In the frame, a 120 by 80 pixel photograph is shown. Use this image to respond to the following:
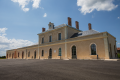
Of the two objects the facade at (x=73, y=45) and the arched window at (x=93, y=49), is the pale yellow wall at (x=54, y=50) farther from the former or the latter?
the arched window at (x=93, y=49)

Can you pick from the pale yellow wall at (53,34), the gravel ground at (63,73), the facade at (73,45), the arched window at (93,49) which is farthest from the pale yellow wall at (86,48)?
the gravel ground at (63,73)

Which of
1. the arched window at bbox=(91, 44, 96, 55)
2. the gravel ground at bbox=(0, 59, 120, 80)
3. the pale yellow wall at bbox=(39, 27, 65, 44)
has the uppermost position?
the pale yellow wall at bbox=(39, 27, 65, 44)

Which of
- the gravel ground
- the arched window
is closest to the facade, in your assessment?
the arched window

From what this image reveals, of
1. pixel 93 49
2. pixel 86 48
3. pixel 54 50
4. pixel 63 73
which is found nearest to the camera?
pixel 63 73

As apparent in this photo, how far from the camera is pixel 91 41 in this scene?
1717 cm

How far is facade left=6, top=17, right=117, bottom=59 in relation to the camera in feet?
52.8

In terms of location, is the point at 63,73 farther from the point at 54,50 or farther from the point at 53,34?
the point at 53,34

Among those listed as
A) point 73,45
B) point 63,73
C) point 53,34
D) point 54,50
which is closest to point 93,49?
point 73,45

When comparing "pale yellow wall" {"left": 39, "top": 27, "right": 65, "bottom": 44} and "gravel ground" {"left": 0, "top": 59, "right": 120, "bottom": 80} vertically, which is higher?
"pale yellow wall" {"left": 39, "top": 27, "right": 65, "bottom": 44}

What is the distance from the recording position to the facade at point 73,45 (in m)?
16.1

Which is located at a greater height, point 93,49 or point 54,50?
point 93,49

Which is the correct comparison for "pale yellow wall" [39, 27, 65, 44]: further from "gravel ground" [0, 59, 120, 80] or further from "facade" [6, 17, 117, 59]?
"gravel ground" [0, 59, 120, 80]

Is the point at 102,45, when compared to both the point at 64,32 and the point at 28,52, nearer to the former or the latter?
the point at 64,32

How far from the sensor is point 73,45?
19969mm
